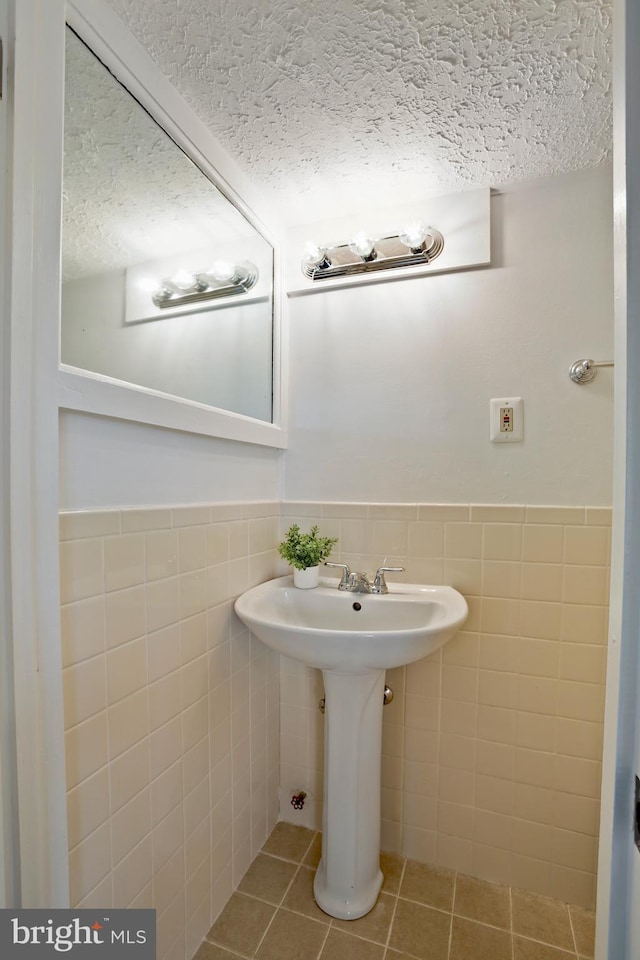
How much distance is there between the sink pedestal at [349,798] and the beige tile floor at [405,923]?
5 cm

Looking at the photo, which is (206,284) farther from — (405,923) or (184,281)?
(405,923)

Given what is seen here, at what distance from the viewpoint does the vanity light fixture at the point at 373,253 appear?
132 cm

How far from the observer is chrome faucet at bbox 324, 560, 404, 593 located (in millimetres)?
1300

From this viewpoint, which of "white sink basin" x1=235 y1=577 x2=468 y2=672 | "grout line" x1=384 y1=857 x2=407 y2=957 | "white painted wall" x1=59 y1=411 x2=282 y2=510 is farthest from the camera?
"grout line" x1=384 y1=857 x2=407 y2=957

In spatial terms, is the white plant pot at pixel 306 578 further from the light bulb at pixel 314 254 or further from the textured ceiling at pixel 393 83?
the textured ceiling at pixel 393 83

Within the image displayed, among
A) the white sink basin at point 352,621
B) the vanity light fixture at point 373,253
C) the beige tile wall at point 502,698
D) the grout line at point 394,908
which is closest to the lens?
the white sink basin at point 352,621

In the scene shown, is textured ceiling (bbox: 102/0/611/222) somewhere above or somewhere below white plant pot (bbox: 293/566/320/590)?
above

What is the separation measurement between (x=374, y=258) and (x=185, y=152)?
0.62 meters

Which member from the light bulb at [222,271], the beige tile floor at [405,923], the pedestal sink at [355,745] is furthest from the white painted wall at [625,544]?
the light bulb at [222,271]

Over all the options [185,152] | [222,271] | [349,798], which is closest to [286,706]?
[349,798]

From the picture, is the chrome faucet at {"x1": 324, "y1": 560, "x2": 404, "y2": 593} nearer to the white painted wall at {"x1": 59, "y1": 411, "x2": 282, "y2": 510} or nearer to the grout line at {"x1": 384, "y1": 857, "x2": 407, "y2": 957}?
the white painted wall at {"x1": 59, "y1": 411, "x2": 282, "y2": 510}

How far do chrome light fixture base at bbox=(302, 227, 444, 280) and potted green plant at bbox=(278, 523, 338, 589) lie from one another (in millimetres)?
911

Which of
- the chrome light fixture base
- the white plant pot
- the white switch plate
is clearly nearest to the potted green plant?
the white plant pot

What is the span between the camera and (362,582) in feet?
4.31
